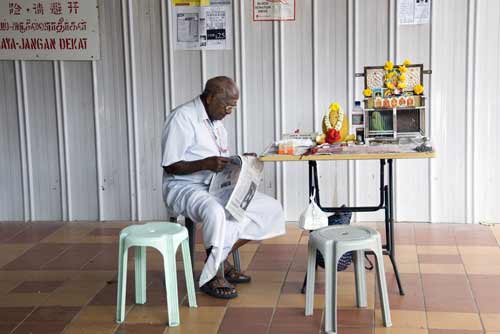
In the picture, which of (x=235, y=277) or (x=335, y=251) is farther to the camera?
(x=235, y=277)

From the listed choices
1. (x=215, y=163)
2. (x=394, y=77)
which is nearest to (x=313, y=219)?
(x=215, y=163)

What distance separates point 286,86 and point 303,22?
1.73ft

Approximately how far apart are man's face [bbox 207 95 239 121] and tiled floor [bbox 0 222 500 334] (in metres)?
1.07

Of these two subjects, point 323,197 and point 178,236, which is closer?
point 178,236

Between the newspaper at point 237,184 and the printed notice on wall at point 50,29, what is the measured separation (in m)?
2.28

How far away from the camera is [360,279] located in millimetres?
3871

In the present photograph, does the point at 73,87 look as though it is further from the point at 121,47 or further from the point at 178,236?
the point at 178,236

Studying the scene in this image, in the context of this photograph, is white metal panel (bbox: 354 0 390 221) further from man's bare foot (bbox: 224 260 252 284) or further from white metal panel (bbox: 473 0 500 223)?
man's bare foot (bbox: 224 260 252 284)

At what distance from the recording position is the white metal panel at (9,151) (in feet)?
19.9

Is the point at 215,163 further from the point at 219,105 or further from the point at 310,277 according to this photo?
the point at 310,277

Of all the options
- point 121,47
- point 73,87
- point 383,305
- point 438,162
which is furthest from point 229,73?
point 383,305

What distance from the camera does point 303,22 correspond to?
5.64 meters

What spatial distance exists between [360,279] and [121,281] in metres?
1.30

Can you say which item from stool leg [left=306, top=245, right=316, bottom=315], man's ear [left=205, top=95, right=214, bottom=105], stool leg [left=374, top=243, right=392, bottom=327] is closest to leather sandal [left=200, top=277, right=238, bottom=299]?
stool leg [left=306, top=245, right=316, bottom=315]
